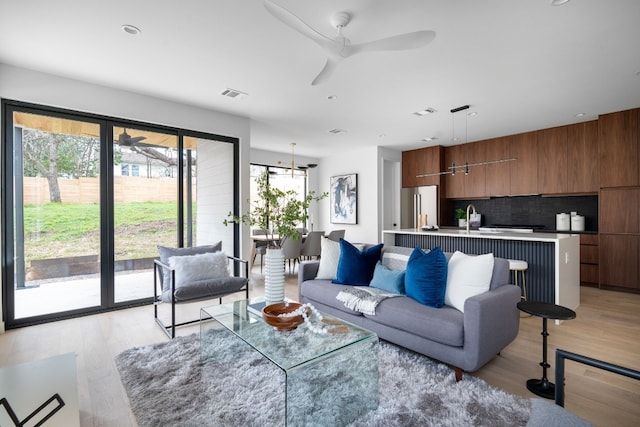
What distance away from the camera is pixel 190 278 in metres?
3.26

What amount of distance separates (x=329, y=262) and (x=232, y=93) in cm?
246

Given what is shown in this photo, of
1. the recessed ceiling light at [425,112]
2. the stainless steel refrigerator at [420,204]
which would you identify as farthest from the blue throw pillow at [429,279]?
the stainless steel refrigerator at [420,204]

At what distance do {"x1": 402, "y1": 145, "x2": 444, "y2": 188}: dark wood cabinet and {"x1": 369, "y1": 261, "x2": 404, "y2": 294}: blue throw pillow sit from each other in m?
4.65

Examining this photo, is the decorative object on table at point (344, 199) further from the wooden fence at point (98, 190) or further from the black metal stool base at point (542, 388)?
the black metal stool base at point (542, 388)

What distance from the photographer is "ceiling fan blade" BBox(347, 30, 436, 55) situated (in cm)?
207

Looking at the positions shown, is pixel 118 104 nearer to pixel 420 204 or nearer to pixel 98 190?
pixel 98 190

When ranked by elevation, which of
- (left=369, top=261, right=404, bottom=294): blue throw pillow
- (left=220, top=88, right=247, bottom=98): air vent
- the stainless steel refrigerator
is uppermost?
(left=220, top=88, right=247, bottom=98): air vent

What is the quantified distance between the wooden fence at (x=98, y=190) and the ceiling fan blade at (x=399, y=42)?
126 inches

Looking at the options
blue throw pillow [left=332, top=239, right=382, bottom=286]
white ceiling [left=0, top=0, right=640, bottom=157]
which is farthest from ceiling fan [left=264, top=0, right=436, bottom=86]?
blue throw pillow [left=332, top=239, right=382, bottom=286]

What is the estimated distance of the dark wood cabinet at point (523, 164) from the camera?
18.9 feet

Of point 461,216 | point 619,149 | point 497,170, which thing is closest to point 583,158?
point 619,149

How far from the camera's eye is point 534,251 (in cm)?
378

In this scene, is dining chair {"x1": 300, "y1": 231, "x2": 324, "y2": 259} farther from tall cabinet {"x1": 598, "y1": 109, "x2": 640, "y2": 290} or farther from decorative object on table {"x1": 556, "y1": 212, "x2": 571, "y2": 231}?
tall cabinet {"x1": 598, "y1": 109, "x2": 640, "y2": 290}

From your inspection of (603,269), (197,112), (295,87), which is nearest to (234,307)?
(295,87)
